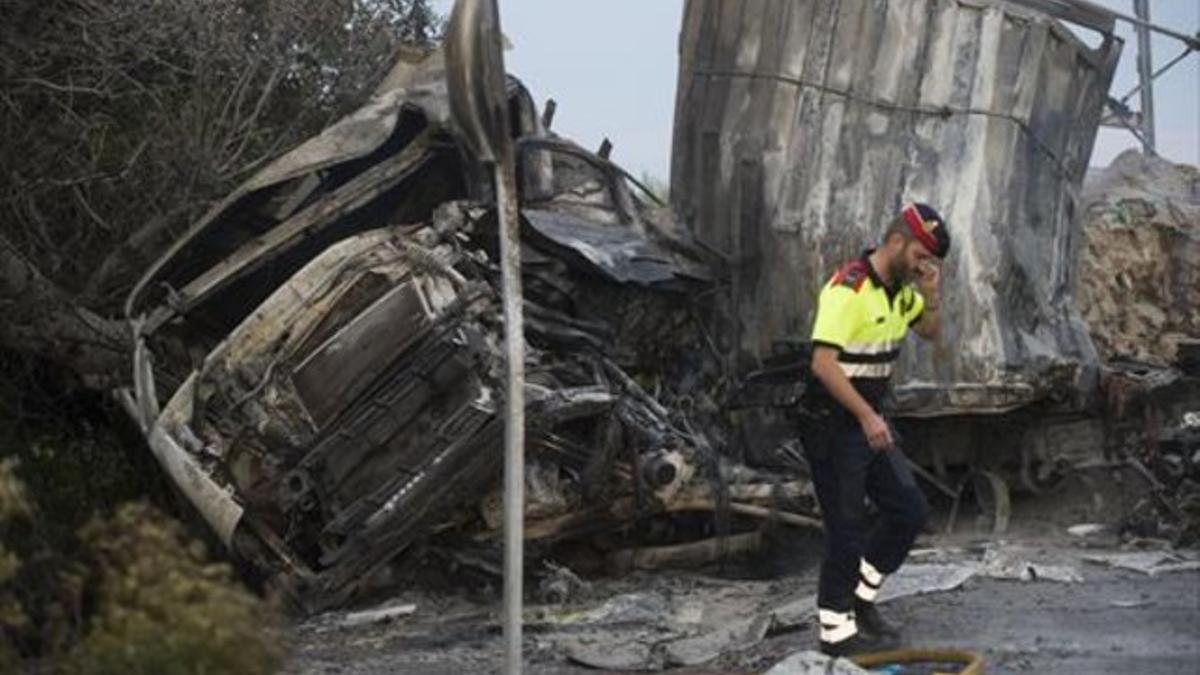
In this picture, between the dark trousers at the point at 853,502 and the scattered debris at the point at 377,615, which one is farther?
the scattered debris at the point at 377,615

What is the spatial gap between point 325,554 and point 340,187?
213 centimetres

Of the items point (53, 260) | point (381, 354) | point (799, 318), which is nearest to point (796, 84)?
point (799, 318)

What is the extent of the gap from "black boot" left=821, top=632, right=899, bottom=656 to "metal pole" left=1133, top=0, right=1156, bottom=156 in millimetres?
9755

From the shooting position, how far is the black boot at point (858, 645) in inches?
245

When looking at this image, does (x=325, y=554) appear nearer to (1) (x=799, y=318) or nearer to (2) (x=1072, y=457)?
(1) (x=799, y=318)

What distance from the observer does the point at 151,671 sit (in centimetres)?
369

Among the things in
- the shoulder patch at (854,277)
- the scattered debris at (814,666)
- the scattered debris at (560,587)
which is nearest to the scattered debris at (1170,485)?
the scattered debris at (560,587)

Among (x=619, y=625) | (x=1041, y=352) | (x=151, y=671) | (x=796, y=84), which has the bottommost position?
(x=619, y=625)

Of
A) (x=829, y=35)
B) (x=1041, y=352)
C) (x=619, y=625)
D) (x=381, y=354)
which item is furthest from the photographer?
(x=829, y=35)

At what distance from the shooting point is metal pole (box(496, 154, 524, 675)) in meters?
5.20

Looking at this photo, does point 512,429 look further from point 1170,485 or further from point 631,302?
point 1170,485

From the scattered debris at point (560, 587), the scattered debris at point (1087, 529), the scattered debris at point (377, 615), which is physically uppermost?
the scattered debris at point (1087, 529)

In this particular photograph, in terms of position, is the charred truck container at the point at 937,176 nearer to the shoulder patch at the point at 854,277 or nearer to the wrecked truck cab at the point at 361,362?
the wrecked truck cab at the point at 361,362

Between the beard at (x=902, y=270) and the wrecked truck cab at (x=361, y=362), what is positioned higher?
the beard at (x=902, y=270)
